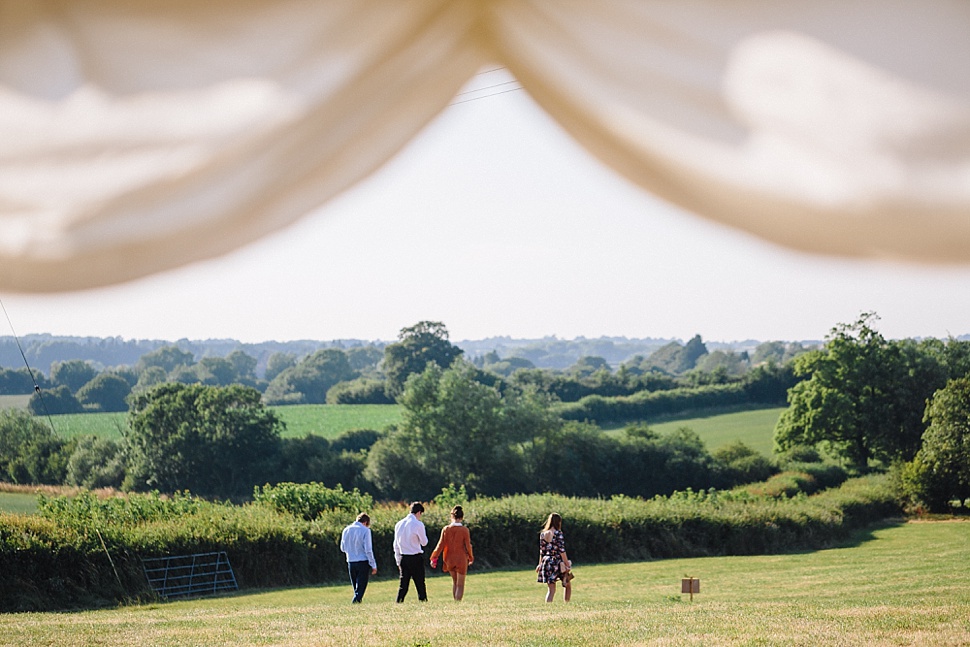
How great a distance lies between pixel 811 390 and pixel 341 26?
2135 inches

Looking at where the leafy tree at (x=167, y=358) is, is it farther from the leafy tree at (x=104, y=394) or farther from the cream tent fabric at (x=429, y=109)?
the cream tent fabric at (x=429, y=109)

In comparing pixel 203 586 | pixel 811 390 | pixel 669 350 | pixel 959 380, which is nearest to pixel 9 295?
pixel 203 586

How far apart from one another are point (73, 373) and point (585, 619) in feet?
221

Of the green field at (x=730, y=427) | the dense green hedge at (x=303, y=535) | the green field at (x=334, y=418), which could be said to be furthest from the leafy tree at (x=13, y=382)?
the green field at (x=730, y=427)

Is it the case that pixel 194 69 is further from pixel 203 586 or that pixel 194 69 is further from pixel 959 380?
pixel 959 380

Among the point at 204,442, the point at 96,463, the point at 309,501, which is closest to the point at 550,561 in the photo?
the point at 309,501

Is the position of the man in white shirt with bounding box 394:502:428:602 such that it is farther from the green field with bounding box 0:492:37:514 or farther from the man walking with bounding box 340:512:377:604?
the green field with bounding box 0:492:37:514

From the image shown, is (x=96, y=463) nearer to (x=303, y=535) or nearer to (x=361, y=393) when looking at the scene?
(x=361, y=393)

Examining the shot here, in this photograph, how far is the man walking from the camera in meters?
13.1

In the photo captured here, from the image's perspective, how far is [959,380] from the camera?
46469 millimetres

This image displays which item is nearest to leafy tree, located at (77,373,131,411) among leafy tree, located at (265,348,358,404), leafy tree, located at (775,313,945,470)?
leafy tree, located at (265,348,358,404)

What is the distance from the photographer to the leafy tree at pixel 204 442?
56.4 meters

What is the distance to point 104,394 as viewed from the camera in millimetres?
69188

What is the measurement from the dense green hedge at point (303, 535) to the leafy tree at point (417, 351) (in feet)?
167
